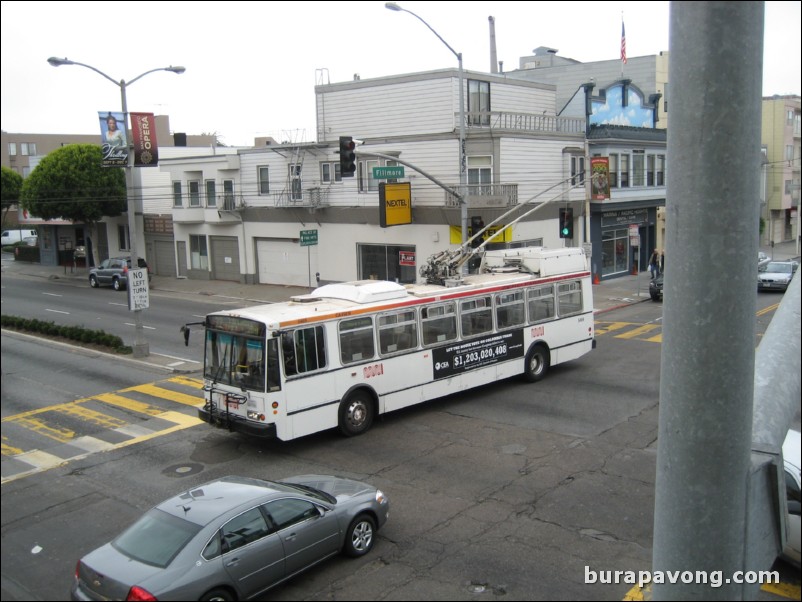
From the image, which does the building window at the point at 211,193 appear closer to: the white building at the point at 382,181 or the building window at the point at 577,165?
the white building at the point at 382,181

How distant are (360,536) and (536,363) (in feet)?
33.7

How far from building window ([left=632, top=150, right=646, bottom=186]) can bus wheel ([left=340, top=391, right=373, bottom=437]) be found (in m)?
30.9

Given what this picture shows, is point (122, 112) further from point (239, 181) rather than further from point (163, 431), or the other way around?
point (239, 181)

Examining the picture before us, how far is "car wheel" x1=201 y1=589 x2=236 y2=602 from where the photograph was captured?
24.0 feet

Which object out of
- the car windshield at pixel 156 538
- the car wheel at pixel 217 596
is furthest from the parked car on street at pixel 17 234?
the car wheel at pixel 217 596

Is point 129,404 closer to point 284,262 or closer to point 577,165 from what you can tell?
point 284,262

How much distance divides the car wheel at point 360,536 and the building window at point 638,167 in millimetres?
35568

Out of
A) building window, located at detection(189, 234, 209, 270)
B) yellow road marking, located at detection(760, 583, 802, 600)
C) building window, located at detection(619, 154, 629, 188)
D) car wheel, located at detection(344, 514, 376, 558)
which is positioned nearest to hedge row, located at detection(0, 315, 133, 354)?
car wheel, located at detection(344, 514, 376, 558)

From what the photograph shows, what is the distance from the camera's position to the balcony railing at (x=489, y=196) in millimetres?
30375

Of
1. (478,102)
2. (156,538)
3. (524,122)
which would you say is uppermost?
(478,102)

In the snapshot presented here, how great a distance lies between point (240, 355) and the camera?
1355 cm

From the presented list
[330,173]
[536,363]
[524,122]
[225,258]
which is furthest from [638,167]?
[536,363]

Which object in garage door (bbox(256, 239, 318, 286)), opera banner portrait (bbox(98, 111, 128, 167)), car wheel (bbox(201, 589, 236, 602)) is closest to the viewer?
car wheel (bbox(201, 589, 236, 602))

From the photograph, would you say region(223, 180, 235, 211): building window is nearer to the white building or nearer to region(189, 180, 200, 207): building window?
the white building
